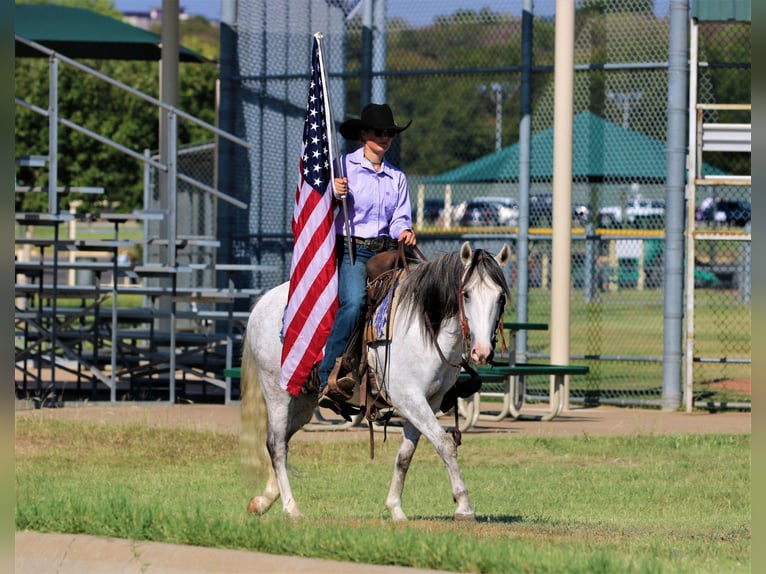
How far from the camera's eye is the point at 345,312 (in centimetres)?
1042

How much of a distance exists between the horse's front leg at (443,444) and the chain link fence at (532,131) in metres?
8.80

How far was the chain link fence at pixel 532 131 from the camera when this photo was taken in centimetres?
1894

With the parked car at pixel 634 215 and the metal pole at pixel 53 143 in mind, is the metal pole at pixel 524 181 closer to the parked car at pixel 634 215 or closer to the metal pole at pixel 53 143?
the parked car at pixel 634 215

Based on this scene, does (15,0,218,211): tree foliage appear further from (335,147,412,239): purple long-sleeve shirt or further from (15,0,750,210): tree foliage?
(335,147,412,239): purple long-sleeve shirt

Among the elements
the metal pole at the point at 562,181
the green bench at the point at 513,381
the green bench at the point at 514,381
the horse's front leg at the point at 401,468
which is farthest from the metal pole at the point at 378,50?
the horse's front leg at the point at 401,468

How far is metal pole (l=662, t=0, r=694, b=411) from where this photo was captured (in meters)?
18.3

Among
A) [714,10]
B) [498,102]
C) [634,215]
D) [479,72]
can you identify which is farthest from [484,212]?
[714,10]

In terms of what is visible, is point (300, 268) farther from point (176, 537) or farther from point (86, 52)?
point (86, 52)

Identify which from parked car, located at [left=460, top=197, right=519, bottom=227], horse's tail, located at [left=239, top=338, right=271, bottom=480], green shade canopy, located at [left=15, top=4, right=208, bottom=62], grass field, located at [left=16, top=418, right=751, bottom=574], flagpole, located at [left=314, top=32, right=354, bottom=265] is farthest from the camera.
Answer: green shade canopy, located at [left=15, top=4, right=208, bottom=62]

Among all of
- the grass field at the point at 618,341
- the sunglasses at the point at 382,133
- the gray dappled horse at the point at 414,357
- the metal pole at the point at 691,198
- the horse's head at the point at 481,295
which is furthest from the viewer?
the grass field at the point at 618,341

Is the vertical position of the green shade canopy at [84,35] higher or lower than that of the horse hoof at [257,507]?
higher

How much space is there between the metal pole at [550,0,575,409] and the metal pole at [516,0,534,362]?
87 centimetres

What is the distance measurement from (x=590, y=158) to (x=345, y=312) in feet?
30.7

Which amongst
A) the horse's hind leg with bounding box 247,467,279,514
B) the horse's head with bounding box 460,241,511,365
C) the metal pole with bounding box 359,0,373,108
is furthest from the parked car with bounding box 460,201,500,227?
the horse's head with bounding box 460,241,511,365
